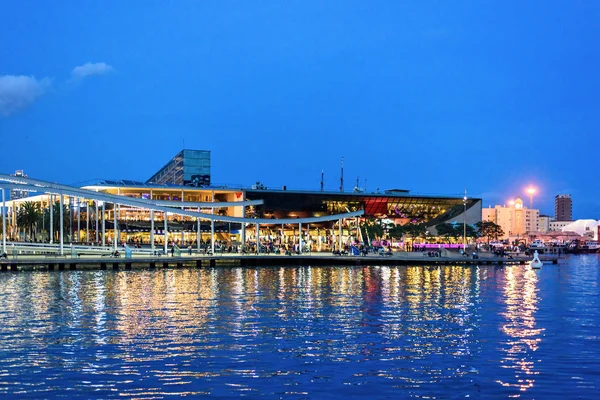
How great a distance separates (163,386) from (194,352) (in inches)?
173

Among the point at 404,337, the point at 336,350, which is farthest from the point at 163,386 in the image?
the point at 404,337

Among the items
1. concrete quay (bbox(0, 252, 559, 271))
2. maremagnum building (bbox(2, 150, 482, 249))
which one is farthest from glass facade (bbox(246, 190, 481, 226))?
concrete quay (bbox(0, 252, 559, 271))

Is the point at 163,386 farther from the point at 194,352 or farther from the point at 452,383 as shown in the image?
the point at 452,383

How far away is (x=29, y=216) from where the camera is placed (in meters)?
105

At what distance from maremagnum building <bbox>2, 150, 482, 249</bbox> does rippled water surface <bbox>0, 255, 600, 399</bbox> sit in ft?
203

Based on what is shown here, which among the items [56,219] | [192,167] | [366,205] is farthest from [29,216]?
[366,205]

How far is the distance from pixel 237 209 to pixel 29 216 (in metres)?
32.0

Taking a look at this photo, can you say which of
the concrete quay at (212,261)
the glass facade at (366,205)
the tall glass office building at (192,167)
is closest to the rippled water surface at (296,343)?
the concrete quay at (212,261)

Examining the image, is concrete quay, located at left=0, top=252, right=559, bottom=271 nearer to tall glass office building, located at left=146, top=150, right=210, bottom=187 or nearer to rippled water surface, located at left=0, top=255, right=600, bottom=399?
rippled water surface, located at left=0, top=255, right=600, bottom=399

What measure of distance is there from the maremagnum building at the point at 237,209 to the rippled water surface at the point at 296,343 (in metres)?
61.8

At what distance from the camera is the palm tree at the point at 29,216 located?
344ft

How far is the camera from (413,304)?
123ft

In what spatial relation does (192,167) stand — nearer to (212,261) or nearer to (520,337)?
(212,261)

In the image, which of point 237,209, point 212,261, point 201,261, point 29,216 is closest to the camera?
point 201,261
